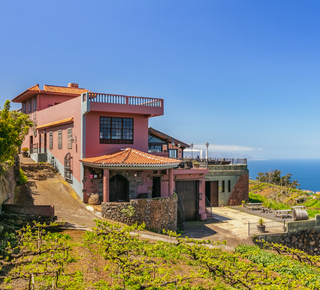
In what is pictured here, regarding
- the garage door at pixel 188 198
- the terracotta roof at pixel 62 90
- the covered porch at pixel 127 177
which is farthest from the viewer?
the terracotta roof at pixel 62 90

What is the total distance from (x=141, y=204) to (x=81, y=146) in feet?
20.6

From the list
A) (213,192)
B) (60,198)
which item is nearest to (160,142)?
(213,192)

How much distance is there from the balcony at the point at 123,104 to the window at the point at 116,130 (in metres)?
0.89

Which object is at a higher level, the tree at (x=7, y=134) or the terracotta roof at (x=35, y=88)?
the terracotta roof at (x=35, y=88)

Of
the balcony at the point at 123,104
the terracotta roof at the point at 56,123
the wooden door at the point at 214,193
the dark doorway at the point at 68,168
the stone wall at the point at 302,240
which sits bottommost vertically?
the stone wall at the point at 302,240

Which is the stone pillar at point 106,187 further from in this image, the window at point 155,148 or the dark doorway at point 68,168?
the window at point 155,148

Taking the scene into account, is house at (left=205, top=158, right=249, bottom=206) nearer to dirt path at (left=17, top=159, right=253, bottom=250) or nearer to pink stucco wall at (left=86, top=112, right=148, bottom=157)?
dirt path at (left=17, top=159, right=253, bottom=250)

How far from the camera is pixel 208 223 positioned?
79.0 feet

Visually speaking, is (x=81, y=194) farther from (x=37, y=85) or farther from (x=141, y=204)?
(x=37, y=85)

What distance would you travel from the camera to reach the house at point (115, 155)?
20.8m

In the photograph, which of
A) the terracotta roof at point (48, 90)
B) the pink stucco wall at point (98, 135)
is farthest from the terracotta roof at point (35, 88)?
the pink stucco wall at point (98, 135)

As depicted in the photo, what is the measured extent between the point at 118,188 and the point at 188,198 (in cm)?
640

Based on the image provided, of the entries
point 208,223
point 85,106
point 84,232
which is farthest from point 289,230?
point 85,106

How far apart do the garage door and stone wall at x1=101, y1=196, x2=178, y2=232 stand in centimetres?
419
